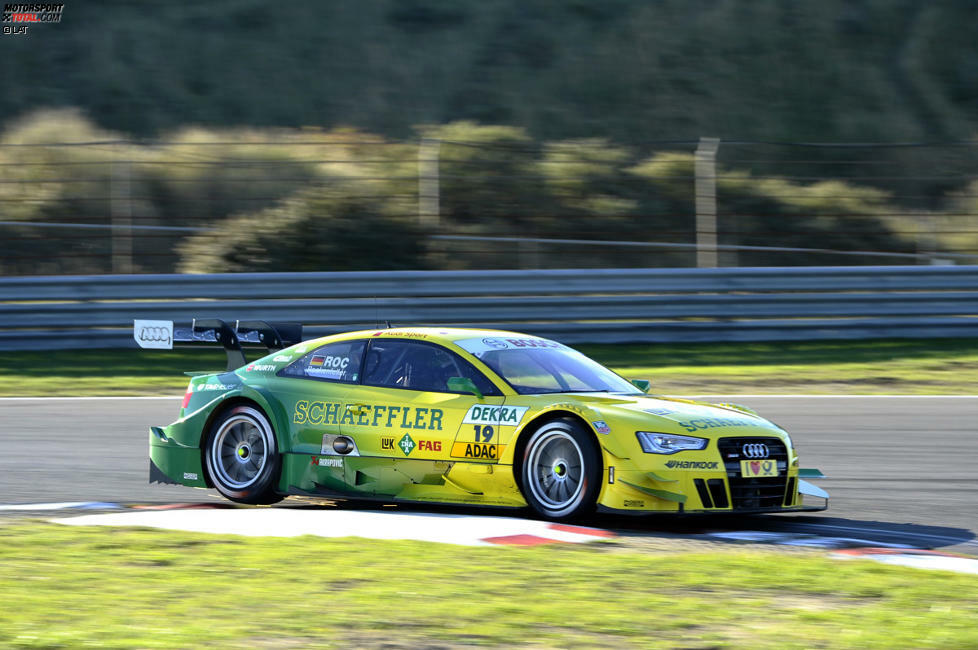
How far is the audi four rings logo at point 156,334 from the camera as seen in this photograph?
362 inches

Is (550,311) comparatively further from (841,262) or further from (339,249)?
(841,262)

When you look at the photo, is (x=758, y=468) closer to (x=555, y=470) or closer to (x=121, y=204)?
A: (x=555, y=470)

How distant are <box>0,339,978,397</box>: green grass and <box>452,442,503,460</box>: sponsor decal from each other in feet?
21.3

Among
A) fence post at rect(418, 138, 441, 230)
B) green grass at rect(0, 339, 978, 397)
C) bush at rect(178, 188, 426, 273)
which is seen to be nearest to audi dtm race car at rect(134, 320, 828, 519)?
green grass at rect(0, 339, 978, 397)

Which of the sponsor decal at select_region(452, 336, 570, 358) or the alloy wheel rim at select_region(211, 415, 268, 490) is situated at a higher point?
the sponsor decal at select_region(452, 336, 570, 358)

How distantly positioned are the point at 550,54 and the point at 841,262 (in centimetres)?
1729

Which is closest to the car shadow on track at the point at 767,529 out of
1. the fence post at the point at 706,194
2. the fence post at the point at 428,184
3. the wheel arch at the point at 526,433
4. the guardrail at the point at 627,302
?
the wheel arch at the point at 526,433

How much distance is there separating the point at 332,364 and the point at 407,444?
908 mm

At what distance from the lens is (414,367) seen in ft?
27.6

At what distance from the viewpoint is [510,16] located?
3844cm

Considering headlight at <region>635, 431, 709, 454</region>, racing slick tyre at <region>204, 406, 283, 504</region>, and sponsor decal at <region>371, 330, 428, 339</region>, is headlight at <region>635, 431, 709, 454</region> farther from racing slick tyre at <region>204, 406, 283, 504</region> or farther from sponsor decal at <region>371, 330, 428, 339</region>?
racing slick tyre at <region>204, 406, 283, 504</region>

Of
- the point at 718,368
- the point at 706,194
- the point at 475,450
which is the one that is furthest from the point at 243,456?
the point at 706,194

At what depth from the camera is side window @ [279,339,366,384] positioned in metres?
8.60

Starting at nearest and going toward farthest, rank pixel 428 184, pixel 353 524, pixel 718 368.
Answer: pixel 353 524, pixel 718 368, pixel 428 184
